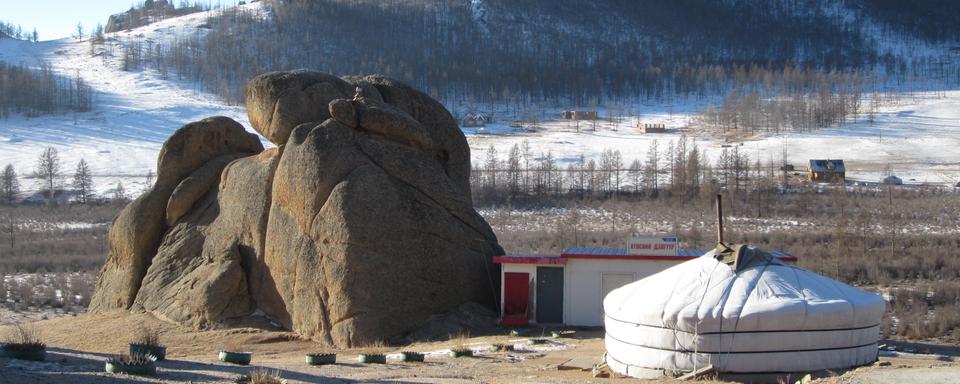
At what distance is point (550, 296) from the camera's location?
97.1ft

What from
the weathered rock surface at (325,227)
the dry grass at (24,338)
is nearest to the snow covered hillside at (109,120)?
the weathered rock surface at (325,227)

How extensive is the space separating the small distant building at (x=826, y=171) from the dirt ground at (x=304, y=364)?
5512cm

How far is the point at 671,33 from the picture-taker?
655ft

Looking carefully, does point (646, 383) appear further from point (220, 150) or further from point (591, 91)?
point (591, 91)

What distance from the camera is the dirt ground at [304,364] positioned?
A: 16953mm

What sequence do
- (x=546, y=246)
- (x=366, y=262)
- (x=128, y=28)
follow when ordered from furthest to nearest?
1. (x=128, y=28)
2. (x=546, y=246)
3. (x=366, y=262)

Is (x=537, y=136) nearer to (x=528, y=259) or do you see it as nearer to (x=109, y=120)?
(x=109, y=120)

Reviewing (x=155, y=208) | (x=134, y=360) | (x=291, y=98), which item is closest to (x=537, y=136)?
(x=155, y=208)

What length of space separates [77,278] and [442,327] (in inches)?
1063

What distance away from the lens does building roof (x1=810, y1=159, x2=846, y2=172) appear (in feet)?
271

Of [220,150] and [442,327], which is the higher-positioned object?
[220,150]

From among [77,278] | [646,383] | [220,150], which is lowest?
[77,278]

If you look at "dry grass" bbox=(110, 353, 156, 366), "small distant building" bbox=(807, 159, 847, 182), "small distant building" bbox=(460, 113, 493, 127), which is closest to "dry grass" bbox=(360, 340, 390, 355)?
"dry grass" bbox=(110, 353, 156, 366)

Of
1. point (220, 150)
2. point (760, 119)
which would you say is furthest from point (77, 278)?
point (760, 119)
